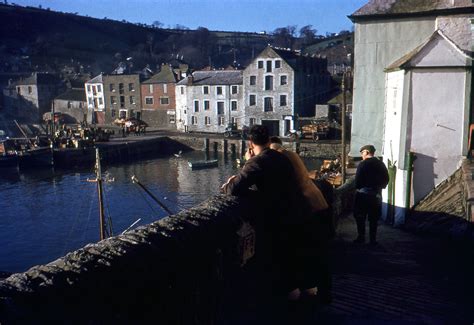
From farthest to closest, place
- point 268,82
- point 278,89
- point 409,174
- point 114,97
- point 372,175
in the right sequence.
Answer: point 114,97, point 268,82, point 278,89, point 409,174, point 372,175

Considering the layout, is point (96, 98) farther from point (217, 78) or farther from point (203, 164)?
point (203, 164)

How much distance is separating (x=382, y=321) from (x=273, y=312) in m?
1.22

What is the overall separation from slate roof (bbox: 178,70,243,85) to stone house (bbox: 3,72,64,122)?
31720 millimetres

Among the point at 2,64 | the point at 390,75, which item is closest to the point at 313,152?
the point at 390,75

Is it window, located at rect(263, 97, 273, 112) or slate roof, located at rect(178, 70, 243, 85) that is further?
slate roof, located at rect(178, 70, 243, 85)

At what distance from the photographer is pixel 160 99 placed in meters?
68.4

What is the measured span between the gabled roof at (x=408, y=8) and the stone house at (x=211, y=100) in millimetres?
41546

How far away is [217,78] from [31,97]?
39661 millimetres

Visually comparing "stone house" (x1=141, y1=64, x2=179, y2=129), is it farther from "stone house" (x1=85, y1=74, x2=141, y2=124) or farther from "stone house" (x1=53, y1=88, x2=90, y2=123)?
"stone house" (x1=53, y1=88, x2=90, y2=123)

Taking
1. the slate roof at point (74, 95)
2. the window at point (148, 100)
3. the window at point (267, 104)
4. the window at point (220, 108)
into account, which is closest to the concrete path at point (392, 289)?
the window at point (267, 104)

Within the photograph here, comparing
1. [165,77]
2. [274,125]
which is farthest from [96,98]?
[274,125]

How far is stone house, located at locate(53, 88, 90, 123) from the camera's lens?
3093 inches

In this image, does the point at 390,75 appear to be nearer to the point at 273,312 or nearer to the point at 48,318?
the point at 273,312

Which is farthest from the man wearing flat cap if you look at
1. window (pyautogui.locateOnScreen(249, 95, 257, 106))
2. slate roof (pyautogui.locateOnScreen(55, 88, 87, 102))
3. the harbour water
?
slate roof (pyautogui.locateOnScreen(55, 88, 87, 102))
